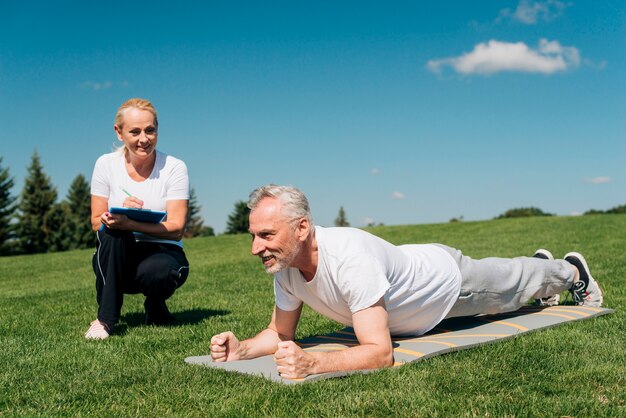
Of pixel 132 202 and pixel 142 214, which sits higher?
pixel 132 202

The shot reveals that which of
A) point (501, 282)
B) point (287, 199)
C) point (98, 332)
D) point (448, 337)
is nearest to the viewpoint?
point (287, 199)

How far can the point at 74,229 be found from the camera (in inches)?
2462

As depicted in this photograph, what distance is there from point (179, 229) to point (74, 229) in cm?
6075

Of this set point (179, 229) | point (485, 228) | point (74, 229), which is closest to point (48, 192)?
point (74, 229)

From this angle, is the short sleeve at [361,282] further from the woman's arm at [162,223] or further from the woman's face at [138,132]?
the woman's face at [138,132]

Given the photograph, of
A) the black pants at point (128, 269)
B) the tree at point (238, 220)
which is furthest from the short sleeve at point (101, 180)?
the tree at point (238, 220)

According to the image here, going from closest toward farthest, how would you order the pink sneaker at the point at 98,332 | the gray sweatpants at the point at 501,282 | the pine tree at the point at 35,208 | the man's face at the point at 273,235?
the man's face at the point at 273,235
the gray sweatpants at the point at 501,282
the pink sneaker at the point at 98,332
the pine tree at the point at 35,208

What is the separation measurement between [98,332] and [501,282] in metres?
3.69

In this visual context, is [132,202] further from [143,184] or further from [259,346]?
[259,346]

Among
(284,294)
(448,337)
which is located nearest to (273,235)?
(284,294)

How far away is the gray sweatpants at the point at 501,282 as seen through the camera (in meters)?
5.07

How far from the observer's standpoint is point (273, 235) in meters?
3.87

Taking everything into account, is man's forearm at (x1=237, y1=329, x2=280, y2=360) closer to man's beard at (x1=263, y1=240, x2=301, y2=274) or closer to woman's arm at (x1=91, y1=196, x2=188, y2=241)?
man's beard at (x1=263, y1=240, x2=301, y2=274)

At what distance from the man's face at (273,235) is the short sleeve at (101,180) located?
2926 millimetres
